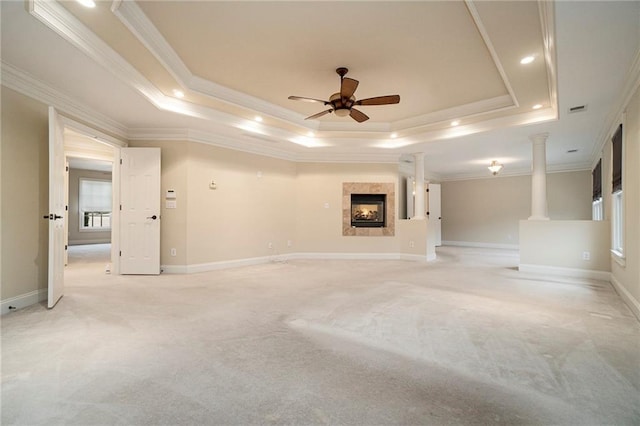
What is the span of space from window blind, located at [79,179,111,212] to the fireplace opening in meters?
8.88

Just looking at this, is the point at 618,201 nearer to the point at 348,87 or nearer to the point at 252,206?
the point at 348,87

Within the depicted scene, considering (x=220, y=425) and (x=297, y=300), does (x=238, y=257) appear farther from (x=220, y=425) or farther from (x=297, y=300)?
(x=220, y=425)

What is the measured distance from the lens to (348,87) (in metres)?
3.60

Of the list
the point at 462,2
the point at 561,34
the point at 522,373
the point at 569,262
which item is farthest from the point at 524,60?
the point at 569,262

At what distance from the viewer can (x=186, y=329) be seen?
274 centimetres

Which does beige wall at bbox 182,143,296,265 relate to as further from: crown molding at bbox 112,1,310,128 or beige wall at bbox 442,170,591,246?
beige wall at bbox 442,170,591,246

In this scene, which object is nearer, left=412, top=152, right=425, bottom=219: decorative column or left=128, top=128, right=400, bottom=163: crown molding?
left=128, top=128, right=400, bottom=163: crown molding

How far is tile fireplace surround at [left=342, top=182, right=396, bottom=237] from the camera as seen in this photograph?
731 cm

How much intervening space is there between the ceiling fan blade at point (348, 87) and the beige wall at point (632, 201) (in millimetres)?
2900

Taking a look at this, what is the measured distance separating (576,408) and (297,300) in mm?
2603

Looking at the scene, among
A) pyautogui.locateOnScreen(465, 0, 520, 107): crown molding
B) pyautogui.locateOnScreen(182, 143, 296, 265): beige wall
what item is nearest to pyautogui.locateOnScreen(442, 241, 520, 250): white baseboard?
pyautogui.locateOnScreen(182, 143, 296, 265): beige wall

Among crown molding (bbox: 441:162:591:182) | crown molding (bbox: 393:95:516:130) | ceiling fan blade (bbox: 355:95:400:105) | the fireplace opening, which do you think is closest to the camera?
ceiling fan blade (bbox: 355:95:400:105)

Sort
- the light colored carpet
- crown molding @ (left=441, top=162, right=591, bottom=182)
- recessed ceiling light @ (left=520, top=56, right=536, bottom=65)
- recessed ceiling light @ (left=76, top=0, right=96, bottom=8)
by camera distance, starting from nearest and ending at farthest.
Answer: the light colored carpet, recessed ceiling light @ (left=76, top=0, right=96, bottom=8), recessed ceiling light @ (left=520, top=56, right=536, bottom=65), crown molding @ (left=441, top=162, right=591, bottom=182)

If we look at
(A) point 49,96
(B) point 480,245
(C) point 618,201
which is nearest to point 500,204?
(B) point 480,245
